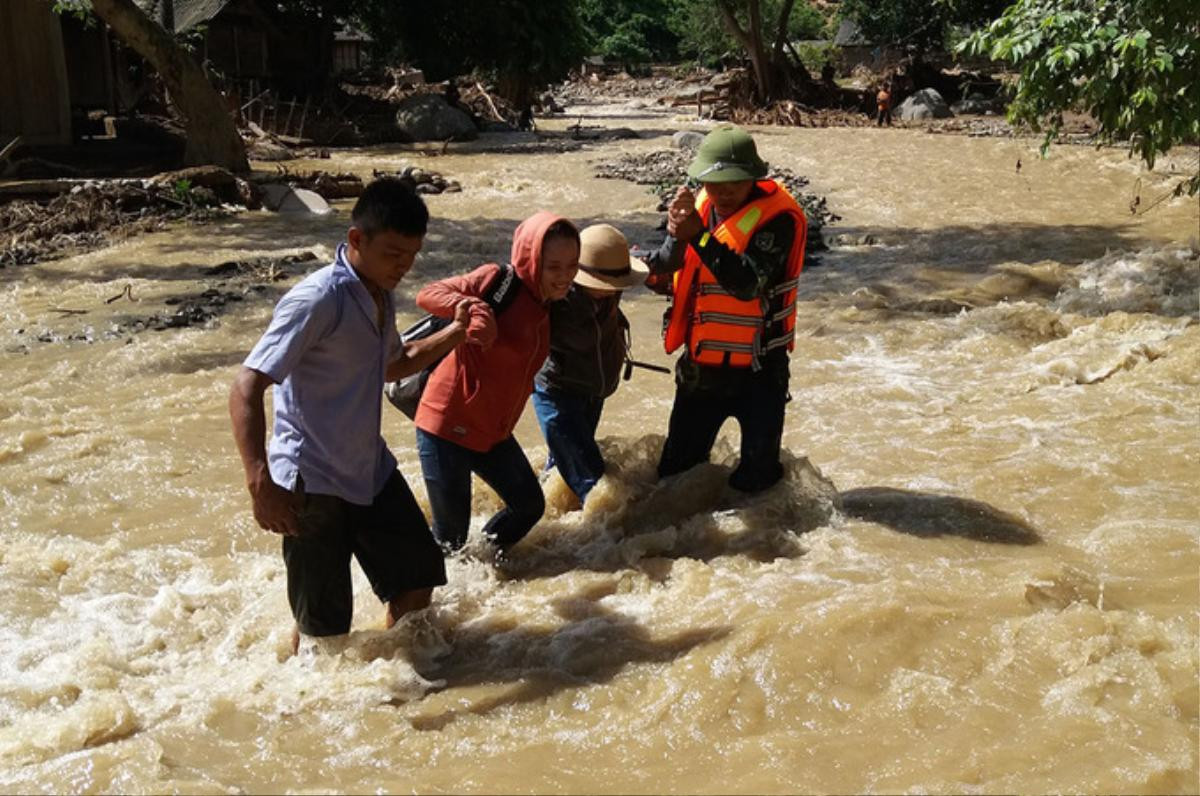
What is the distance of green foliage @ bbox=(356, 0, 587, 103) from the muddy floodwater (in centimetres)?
2116

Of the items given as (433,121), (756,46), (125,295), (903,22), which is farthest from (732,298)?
(903,22)

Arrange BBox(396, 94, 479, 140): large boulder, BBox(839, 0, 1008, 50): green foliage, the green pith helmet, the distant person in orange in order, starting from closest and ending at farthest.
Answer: the green pith helmet → BBox(396, 94, 479, 140): large boulder → the distant person in orange → BBox(839, 0, 1008, 50): green foliage

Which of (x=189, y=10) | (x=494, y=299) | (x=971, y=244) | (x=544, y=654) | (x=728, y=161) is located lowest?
(x=544, y=654)

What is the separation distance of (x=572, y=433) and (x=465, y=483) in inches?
24.1

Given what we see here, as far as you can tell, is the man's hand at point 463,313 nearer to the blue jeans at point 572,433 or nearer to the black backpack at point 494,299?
the black backpack at point 494,299

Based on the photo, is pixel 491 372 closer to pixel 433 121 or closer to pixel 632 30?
pixel 433 121

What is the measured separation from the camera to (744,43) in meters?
34.0

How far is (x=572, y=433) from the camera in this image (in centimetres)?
492

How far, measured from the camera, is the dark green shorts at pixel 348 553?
375 cm

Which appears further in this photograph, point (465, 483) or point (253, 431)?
point (465, 483)

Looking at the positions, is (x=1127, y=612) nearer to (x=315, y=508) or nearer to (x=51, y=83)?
(x=315, y=508)

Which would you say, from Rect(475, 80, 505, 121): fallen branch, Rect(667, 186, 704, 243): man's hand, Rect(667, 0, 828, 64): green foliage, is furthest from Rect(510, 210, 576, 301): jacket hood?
Rect(667, 0, 828, 64): green foliage

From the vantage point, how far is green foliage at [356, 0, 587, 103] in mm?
29000

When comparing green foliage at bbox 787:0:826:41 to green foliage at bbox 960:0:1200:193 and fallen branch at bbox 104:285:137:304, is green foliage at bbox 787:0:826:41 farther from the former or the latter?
fallen branch at bbox 104:285:137:304
